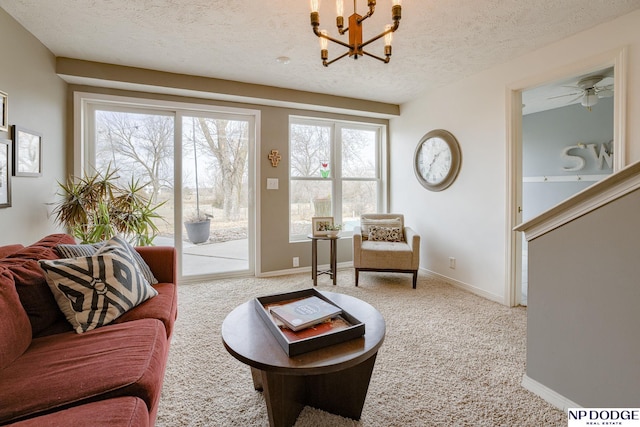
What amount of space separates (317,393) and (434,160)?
3.16m

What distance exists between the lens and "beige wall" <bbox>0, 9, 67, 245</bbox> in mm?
2156

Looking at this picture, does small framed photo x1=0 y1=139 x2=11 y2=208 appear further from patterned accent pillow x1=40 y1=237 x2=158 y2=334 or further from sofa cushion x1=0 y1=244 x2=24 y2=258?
patterned accent pillow x1=40 y1=237 x2=158 y2=334

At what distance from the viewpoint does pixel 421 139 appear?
4031 mm

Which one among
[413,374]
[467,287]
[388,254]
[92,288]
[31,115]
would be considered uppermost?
[31,115]

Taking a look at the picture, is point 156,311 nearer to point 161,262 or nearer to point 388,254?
point 161,262

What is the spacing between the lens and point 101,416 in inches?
35.5

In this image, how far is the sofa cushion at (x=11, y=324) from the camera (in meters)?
1.15

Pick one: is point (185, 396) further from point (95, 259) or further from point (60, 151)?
point (60, 151)

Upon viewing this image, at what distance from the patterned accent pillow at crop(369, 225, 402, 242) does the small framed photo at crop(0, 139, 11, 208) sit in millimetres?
3418

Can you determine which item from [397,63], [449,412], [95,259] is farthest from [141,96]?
[449,412]

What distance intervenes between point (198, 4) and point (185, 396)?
2.48 meters

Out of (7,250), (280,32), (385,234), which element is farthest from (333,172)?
(7,250)

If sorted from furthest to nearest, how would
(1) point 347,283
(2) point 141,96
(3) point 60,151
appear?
(1) point 347,283, (2) point 141,96, (3) point 60,151

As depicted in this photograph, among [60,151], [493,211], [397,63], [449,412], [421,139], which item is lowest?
[449,412]
